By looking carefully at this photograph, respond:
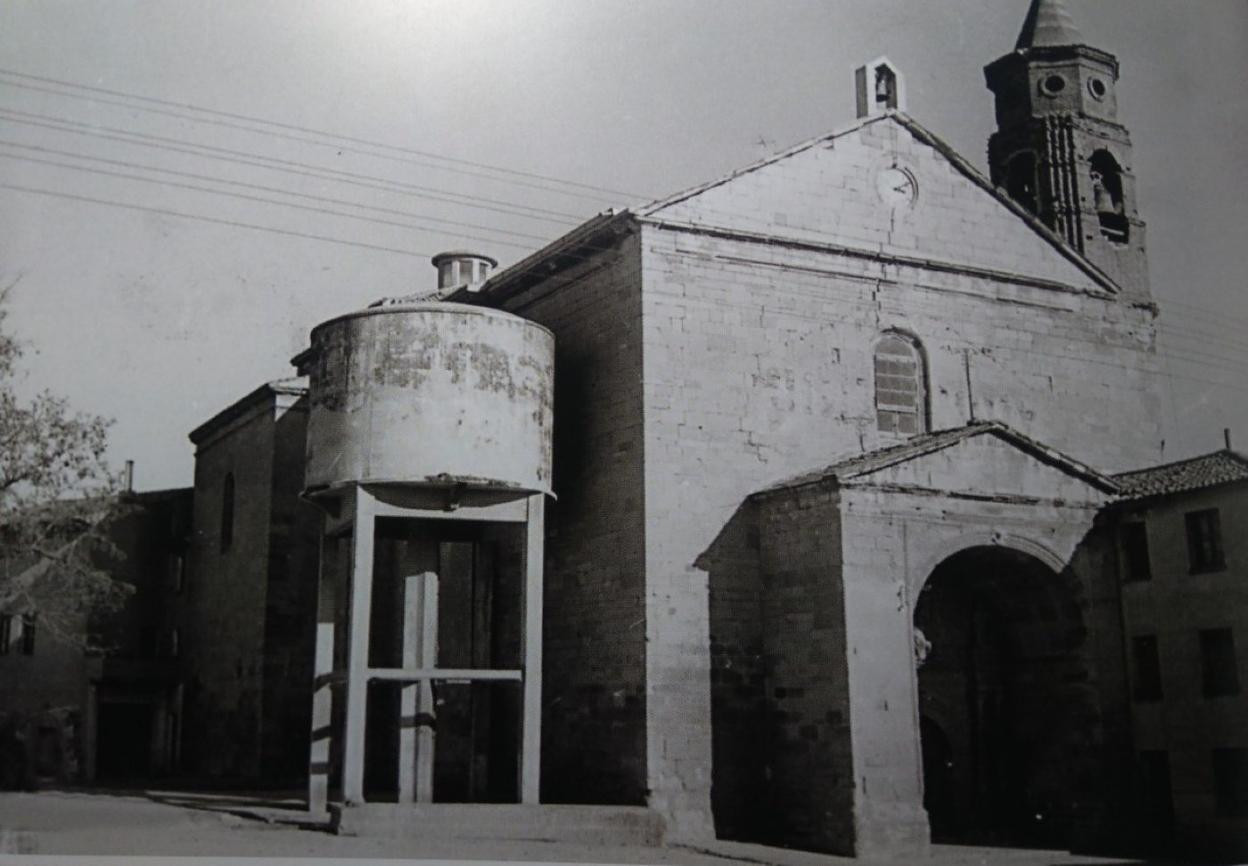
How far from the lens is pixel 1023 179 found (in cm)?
2373

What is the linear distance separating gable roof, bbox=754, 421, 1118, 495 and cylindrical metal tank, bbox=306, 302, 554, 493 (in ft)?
12.1

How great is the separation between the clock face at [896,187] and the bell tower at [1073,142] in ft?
13.7

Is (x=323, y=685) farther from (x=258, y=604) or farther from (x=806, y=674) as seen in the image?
(x=258, y=604)

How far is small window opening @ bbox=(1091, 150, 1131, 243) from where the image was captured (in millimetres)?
23188

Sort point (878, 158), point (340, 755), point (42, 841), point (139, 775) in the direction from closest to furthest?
point (42, 841) < point (878, 158) < point (340, 755) < point (139, 775)

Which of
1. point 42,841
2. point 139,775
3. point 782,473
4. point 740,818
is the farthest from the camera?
point 139,775

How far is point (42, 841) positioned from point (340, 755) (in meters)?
9.36

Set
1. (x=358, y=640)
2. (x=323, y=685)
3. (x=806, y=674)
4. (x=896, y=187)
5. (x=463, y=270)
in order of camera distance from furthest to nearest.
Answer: (x=463, y=270) → (x=896, y=187) → (x=323, y=685) → (x=806, y=674) → (x=358, y=640)

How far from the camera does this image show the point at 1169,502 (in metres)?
18.0

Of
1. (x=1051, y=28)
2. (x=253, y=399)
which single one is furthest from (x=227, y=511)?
(x=1051, y=28)

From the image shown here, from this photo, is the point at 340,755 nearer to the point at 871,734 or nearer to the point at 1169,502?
the point at 871,734

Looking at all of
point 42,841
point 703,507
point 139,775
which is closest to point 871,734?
point 703,507

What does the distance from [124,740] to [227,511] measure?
567 cm

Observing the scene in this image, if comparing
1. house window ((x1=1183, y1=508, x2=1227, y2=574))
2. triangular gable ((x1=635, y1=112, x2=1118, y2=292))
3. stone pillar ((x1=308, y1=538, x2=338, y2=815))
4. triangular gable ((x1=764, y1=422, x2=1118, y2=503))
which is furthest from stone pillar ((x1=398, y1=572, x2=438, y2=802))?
house window ((x1=1183, y1=508, x2=1227, y2=574))
